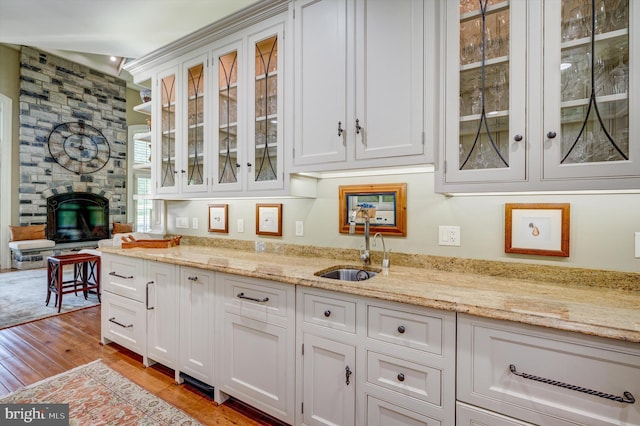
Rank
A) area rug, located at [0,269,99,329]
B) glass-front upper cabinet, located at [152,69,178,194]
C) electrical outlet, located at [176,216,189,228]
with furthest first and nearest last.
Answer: area rug, located at [0,269,99,329]
electrical outlet, located at [176,216,189,228]
glass-front upper cabinet, located at [152,69,178,194]

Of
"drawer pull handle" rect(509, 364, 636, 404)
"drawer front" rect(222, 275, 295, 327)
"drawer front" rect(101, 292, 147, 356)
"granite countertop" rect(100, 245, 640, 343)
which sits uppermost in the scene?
"granite countertop" rect(100, 245, 640, 343)

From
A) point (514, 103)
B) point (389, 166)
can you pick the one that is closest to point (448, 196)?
point (389, 166)

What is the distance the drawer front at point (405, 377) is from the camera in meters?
1.28

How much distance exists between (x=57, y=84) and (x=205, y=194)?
6.41m

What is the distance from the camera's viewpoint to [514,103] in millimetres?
1383

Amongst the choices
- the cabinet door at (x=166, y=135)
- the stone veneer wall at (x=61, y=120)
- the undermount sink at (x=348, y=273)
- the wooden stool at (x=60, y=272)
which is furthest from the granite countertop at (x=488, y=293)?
the stone veneer wall at (x=61, y=120)

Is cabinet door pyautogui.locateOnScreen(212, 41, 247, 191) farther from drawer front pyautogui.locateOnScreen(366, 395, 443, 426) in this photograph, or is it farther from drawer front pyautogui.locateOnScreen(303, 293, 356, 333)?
drawer front pyautogui.locateOnScreen(366, 395, 443, 426)

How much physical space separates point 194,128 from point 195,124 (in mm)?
35

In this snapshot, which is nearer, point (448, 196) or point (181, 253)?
point (448, 196)

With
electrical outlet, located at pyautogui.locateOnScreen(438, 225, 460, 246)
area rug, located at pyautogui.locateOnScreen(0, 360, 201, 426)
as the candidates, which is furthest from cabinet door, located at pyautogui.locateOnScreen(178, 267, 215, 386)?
electrical outlet, located at pyautogui.locateOnScreen(438, 225, 460, 246)

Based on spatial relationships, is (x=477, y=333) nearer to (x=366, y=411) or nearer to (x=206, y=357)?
(x=366, y=411)

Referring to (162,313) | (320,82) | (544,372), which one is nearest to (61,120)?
(162,313)

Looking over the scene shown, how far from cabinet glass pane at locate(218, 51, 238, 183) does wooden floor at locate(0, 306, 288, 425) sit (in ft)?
4.97

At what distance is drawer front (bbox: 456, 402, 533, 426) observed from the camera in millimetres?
1146
